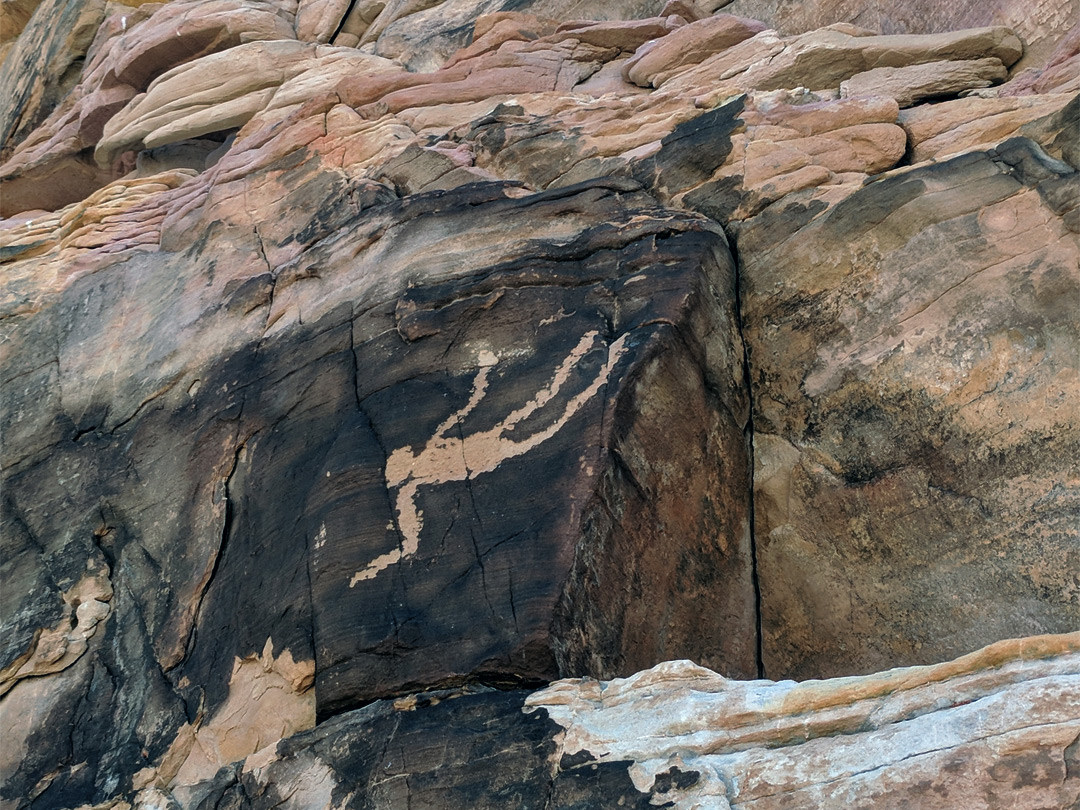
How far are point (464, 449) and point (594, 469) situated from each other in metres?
0.97

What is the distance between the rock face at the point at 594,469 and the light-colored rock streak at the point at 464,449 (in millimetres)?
29

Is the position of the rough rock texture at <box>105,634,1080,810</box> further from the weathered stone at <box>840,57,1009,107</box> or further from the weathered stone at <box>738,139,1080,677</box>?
the weathered stone at <box>840,57,1009,107</box>

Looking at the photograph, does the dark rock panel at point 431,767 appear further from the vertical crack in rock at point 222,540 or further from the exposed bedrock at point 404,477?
the vertical crack in rock at point 222,540

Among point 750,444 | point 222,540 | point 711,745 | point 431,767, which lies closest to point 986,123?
point 750,444

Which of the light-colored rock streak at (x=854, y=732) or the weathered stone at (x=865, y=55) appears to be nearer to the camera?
the light-colored rock streak at (x=854, y=732)

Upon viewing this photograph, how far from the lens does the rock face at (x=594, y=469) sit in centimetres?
529

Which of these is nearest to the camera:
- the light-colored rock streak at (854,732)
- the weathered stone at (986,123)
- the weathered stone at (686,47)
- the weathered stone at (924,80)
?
the light-colored rock streak at (854,732)

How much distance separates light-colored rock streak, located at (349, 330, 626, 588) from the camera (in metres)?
6.55

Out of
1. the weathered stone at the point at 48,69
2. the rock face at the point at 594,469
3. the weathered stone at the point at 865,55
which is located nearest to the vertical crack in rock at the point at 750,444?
the rock face at the point at 594,469

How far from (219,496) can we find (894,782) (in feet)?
16.8

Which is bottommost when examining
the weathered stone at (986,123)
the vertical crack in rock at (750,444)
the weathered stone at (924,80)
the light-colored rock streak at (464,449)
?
the vertical crack in rock at (750,444)

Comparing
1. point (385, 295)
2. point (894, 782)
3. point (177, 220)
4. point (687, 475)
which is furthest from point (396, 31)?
point (894, 782)

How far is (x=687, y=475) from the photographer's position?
685 cm

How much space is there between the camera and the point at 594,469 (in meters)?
6.24
